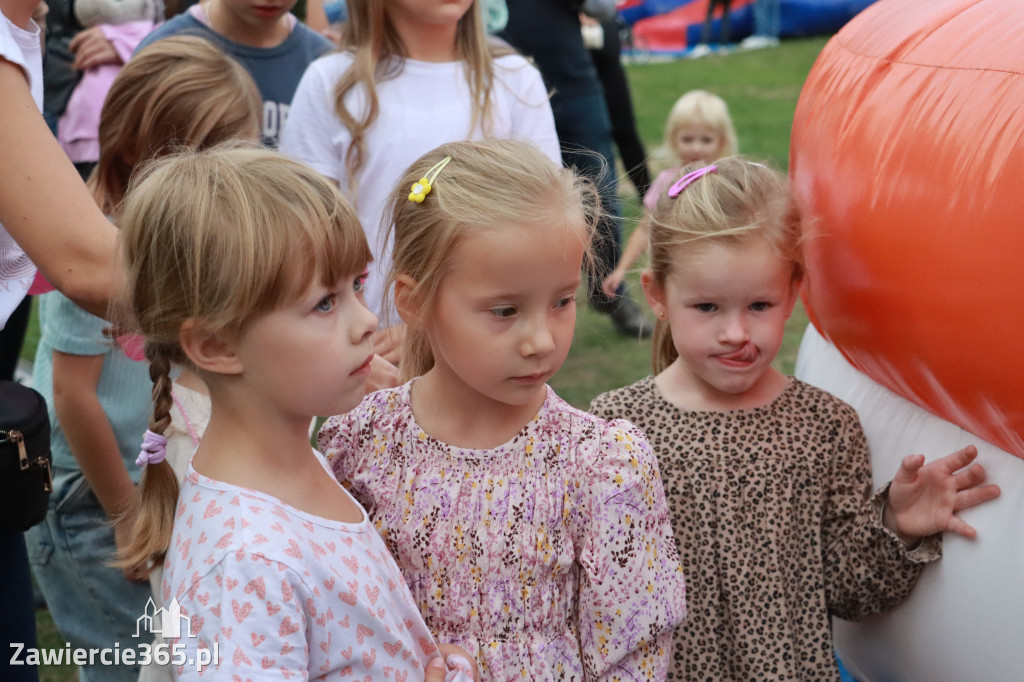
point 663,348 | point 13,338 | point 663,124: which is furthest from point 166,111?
point 663,124

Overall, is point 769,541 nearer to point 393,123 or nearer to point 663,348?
point 663,348

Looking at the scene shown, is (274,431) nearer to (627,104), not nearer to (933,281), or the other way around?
(933,281)

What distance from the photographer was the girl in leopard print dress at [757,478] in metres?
2.01

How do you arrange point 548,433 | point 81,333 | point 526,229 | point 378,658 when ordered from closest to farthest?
1. point 378,658
2. point 526,229
3. point 548,433
4. point 81,333

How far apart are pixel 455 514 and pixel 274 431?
0.33 meters

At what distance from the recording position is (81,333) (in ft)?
7.71

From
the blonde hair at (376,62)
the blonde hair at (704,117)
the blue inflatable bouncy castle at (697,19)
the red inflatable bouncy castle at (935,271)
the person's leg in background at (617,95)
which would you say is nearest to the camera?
the red inflatable bouncy castle at (935,271)

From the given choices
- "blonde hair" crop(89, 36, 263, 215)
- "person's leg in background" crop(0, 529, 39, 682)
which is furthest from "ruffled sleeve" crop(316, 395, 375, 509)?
"blonde hair" crop(89, 36, 263, 215)

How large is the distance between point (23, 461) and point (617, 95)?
14.7ft

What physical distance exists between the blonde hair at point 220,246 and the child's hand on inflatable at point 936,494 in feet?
3.53

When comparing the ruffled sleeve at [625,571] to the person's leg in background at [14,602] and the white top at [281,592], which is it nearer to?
the white top at [281,592]

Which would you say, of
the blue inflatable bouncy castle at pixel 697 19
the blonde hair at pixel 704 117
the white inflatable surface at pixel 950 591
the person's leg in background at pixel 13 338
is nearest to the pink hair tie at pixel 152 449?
the white inflatable surface at pixel 950 591

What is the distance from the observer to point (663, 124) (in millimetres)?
10109

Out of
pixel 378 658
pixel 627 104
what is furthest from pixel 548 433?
pixel 627 104
